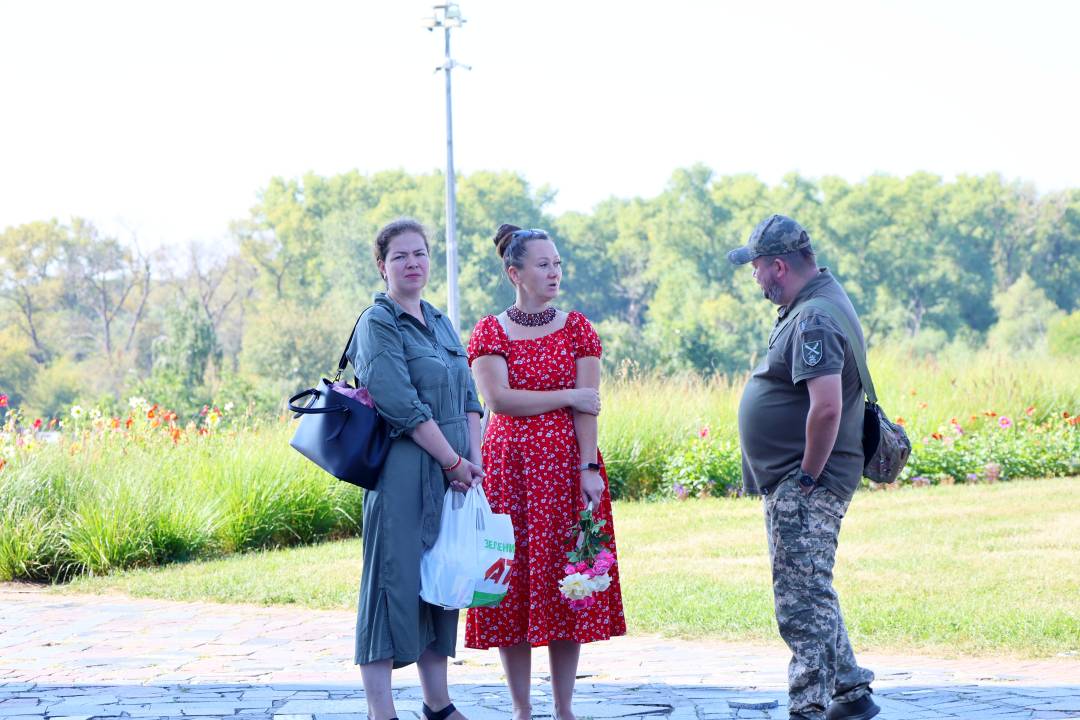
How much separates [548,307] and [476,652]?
252 centimetres

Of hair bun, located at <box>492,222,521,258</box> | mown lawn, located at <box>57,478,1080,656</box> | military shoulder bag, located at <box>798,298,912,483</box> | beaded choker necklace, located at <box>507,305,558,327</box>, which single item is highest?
hair bun, located at <box>492,222,521,258</box>

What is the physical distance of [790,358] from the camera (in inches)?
171

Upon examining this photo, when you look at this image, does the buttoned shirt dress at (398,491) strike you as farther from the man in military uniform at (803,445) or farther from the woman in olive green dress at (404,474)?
the man in military uniform at (803,445)

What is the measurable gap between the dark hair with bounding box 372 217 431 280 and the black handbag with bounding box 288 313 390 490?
367 millimetres

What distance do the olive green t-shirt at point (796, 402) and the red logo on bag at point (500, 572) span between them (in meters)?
0.92

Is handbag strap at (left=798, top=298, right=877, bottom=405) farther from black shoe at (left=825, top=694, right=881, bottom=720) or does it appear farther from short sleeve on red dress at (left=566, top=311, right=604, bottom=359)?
black shoe at (left=825, top=694, right=881, bottom=720)

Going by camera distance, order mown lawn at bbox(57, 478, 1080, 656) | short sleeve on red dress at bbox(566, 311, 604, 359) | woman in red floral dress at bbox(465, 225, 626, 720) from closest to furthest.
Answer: woman in red floral dress at bbox(465, 225, 626, 720), short sleeve on red dress at bbox(566, 311, 604, 359), mown lawn at bbox(57, 478, 1080, 656)

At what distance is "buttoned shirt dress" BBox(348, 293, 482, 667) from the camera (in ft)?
14.4

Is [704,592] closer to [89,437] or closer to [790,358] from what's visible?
[790,358]

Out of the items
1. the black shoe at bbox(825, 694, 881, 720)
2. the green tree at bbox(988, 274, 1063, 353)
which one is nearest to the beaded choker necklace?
the black shoe at bbox(825, 694, 881, 720)

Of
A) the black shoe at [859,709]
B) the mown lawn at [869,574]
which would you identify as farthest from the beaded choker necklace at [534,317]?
the mown lawn at [869,574]

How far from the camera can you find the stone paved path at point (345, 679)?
5160 millimetres

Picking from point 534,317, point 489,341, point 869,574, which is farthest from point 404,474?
point 869,574

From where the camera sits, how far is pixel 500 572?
446cm
